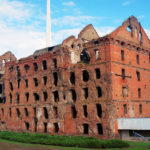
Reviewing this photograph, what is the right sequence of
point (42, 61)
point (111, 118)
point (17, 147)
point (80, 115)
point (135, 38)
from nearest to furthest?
point (17, 147), point (111, 118), point (80, 115), point (135, 38), point (42, 61)

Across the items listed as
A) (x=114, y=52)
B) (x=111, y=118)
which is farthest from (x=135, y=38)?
(x=111, y=118)

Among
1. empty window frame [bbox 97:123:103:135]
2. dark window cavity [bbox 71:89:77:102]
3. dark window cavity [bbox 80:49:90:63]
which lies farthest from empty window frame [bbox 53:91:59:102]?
empty window frame [bbox 97:123:103:135]

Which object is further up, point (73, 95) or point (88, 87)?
point (88, 87)

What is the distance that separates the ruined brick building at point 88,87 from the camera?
2998 centimetres

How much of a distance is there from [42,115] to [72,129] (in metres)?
5.78

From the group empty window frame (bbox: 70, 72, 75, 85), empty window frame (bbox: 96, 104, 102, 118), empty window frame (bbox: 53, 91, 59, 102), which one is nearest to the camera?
empty window frame (bbox: 96, 104, 102, 118)

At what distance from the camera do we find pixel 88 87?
105 feet

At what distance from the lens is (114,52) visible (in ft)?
101

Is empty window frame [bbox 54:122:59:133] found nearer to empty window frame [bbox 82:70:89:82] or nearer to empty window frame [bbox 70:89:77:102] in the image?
empty window frame [bbox 70:89:77:102]

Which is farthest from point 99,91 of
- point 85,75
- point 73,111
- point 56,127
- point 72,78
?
point 56,127

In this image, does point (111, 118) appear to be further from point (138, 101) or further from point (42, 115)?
point (42, 115)

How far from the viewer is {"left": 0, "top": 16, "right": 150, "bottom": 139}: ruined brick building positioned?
98.4 feet

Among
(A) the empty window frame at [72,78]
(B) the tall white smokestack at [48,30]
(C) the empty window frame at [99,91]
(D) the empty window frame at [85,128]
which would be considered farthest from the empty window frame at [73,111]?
(B) the tall white smokestack at [48,30]

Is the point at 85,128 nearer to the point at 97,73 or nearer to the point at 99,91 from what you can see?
the point at 99,91
